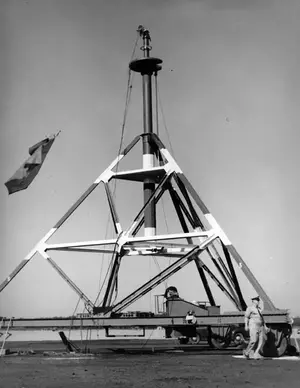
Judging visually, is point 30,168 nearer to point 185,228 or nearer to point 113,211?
point 113,211

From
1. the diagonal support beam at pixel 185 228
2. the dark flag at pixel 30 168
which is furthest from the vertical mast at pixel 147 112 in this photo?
the dark flag at pixel 30 168

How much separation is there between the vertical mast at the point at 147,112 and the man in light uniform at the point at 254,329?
783 centimetres

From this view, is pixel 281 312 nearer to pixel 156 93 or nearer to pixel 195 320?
pixel 195 320

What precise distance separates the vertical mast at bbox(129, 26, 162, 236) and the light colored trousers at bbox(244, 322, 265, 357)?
324 inches

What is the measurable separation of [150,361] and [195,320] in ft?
10.8

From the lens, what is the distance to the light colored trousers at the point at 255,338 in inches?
832

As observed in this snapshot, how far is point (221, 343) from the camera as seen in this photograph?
2948 cm

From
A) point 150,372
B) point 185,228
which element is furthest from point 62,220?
point 150,372

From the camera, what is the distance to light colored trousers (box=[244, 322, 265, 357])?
2114cm

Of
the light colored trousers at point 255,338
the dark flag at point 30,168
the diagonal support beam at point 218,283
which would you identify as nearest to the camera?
the light colored trousers at point 255,338

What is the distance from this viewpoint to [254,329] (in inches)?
833

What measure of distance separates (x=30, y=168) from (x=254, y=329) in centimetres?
1183

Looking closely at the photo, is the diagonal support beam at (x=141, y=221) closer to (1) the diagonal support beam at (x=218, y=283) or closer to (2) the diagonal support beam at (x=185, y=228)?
(2) the diagonal support beam at (x=185, y=228)

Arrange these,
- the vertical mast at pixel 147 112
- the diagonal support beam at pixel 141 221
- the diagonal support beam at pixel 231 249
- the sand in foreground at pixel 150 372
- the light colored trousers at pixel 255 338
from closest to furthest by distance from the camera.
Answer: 1. the sand in foreground at pixel 150 372
2. the light colored trousers at pixel 255 338
3. the diagonal support beam at pixel 231 249
4. the vertical mast at pixel 147 112
5. the diagonal support beam at pixel 141 221
